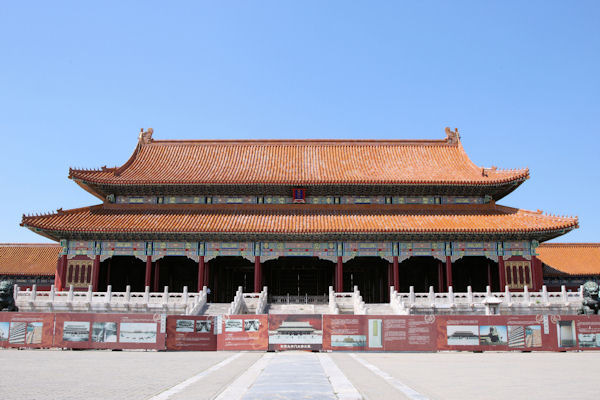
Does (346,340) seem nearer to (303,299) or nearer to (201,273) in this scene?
(303,299)

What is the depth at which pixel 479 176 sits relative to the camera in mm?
34844

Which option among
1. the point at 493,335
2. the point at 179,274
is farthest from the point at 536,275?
the point at 179,274

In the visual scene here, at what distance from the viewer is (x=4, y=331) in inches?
797

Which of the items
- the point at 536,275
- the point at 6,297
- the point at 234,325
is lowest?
the point at 234,325

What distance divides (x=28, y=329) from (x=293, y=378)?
554 inches

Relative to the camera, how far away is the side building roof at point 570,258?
123 ft

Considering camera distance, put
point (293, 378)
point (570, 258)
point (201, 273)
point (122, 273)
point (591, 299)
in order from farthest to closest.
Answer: point (570, 258)
point (122, 273)
point (201, 273)
point (591, 299)
point (293, 378)

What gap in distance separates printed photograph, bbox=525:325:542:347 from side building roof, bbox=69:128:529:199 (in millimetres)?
14703

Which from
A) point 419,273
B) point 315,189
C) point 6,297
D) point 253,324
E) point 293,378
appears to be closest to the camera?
point 293,378

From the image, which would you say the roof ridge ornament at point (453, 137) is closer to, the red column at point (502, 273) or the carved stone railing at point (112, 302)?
the red column at point (502, 273)

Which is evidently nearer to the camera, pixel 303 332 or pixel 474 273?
pixel 303 332

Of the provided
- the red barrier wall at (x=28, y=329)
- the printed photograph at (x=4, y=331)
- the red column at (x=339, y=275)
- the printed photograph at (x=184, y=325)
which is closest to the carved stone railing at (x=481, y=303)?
the red column at (x=339, y=275)

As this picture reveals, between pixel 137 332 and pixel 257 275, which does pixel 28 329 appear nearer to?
pixel 137 332

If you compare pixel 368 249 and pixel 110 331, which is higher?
pixel 368 249
